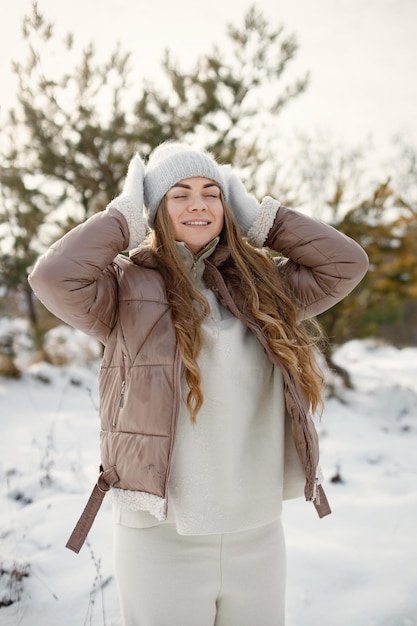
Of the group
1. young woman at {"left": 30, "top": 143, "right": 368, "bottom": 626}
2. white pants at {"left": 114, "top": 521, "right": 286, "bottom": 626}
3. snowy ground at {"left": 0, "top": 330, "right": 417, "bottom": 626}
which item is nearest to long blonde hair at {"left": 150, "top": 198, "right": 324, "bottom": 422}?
young woman at {"left": 30, "top": 143, "right": 368, "bottom": 626}

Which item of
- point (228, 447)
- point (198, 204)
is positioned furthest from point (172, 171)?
point (228, 447)

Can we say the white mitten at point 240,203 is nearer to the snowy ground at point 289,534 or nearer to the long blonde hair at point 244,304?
the long blonde hair at point 244,304

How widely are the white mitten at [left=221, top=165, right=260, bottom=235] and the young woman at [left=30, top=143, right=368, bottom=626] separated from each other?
0.10m

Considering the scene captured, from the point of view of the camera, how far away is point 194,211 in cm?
179

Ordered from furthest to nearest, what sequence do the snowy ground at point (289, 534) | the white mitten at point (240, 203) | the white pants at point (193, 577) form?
the snowy ground at point (289, 534)
the white mitten at point (240, 203)
the white pants at point (193, 577)

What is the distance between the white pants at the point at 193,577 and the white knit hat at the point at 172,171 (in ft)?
3.69

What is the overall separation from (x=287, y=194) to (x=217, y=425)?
6350 mm

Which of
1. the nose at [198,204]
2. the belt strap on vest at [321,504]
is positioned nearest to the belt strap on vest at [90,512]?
the belt strap on vest at [321,504]

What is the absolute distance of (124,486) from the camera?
1.56m

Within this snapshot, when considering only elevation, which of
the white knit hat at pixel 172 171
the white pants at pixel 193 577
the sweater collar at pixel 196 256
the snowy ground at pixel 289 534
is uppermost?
the white knit hat at pixel 172 171

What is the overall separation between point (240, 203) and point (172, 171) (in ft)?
1.07

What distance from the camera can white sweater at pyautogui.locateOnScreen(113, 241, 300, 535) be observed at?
1.56m

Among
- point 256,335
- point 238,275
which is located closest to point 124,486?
point 256,335

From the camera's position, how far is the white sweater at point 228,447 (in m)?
1.56
